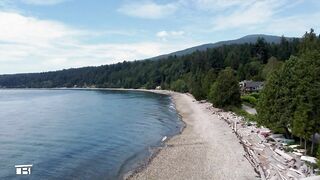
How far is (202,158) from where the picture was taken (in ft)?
133

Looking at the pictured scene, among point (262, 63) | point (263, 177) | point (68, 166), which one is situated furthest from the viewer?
point (262, 63)

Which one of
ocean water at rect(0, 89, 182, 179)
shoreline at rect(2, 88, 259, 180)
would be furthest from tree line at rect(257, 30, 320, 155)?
ocean water at rect(0, 89, 182, 179)

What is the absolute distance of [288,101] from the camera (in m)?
41.5

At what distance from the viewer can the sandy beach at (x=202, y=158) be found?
34312 millimetres

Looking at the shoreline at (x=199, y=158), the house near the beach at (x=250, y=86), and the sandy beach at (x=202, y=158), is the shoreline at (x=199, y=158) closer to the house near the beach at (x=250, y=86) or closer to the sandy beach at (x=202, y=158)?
the sandy beach at (x=202, y=158)

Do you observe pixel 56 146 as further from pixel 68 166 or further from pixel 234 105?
pixel 234 105

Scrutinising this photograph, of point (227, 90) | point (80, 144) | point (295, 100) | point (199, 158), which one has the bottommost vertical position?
point (80, 144)

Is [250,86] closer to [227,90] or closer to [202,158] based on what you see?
[227,90]

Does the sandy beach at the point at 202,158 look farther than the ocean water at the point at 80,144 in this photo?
No

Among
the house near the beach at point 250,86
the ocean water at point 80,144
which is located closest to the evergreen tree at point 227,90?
the ocean water at point 80,144

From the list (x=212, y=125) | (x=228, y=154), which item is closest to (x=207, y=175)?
(x=228, y=154)

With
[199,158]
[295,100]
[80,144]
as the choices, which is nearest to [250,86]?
[80,144]

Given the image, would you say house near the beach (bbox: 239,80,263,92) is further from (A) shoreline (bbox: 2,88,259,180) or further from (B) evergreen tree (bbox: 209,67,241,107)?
(A) shoreline (bbox: 2,88,259,180)

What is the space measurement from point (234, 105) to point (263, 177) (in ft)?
172
